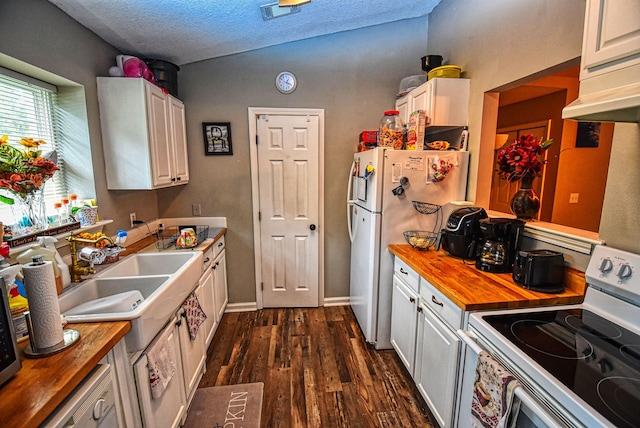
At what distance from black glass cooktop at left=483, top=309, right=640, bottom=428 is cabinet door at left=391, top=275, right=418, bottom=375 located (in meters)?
0.74

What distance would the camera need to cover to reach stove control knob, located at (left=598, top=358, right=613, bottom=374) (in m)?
0.94

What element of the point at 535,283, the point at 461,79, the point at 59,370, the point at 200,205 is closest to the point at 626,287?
the point at 535,283

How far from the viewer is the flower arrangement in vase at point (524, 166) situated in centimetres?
169

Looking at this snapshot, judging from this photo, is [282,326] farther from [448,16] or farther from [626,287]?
[448,16]

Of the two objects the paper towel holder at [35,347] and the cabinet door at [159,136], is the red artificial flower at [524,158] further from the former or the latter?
the cabinet door at [159,136]

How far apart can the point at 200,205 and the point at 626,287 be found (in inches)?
123

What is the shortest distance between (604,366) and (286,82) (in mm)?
2957

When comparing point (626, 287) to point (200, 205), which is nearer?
point (626, 287)

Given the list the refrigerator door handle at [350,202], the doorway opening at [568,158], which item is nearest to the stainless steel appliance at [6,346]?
the refrigerator door handle at [350,202]

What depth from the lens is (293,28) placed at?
2.55m

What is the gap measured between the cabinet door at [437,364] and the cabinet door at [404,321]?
0.28 feet

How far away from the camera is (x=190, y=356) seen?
1.88 m

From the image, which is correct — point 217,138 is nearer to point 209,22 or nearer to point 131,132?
point 131,132

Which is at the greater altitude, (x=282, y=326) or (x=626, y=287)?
(x=626, y=287)
